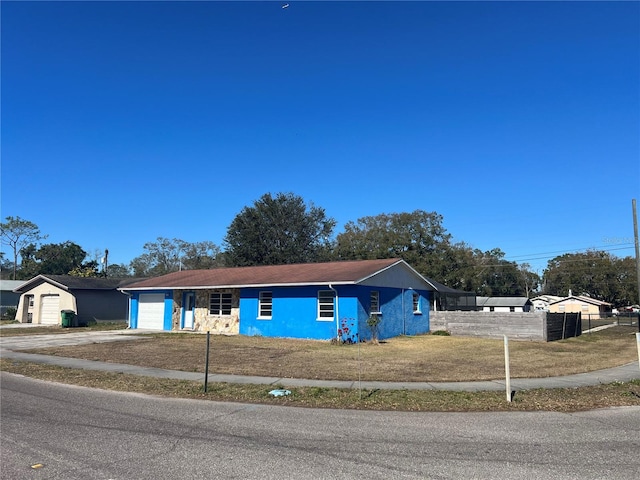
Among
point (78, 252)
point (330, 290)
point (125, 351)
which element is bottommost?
point (125, 351)

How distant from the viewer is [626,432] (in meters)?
6.71

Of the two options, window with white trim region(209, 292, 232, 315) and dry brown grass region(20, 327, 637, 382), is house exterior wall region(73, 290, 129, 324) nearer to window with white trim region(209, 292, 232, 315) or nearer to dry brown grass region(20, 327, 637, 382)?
window with white trim region(209, 292, 232, 315)

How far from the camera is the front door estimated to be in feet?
89.0

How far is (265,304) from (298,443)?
18228 mm

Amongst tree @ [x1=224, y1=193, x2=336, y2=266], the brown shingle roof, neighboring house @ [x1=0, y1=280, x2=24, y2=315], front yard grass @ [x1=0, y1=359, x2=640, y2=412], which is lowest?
front yard grass @ [x1=0, y1=359, x2=640, y2=412]

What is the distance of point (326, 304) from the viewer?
21969mm

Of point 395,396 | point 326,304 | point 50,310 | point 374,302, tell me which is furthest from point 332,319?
point 50,310

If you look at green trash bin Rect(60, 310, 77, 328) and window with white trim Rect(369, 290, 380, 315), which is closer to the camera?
window with white trim Rect(369, 290, 380, 315)

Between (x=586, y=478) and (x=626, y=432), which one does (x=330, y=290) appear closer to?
(x=626, y=432)

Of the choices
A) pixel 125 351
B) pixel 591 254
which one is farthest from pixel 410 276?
pixel 591 254

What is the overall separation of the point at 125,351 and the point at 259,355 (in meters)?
4.96

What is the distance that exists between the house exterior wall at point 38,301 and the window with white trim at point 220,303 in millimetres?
11335

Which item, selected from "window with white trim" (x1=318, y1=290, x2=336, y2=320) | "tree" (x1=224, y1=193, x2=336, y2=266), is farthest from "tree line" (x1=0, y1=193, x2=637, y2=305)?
"window with white trim" (x1=318, y1=290, x2=336, y2=320)

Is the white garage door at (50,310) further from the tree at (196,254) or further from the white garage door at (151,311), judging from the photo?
the tree at (196,254)
